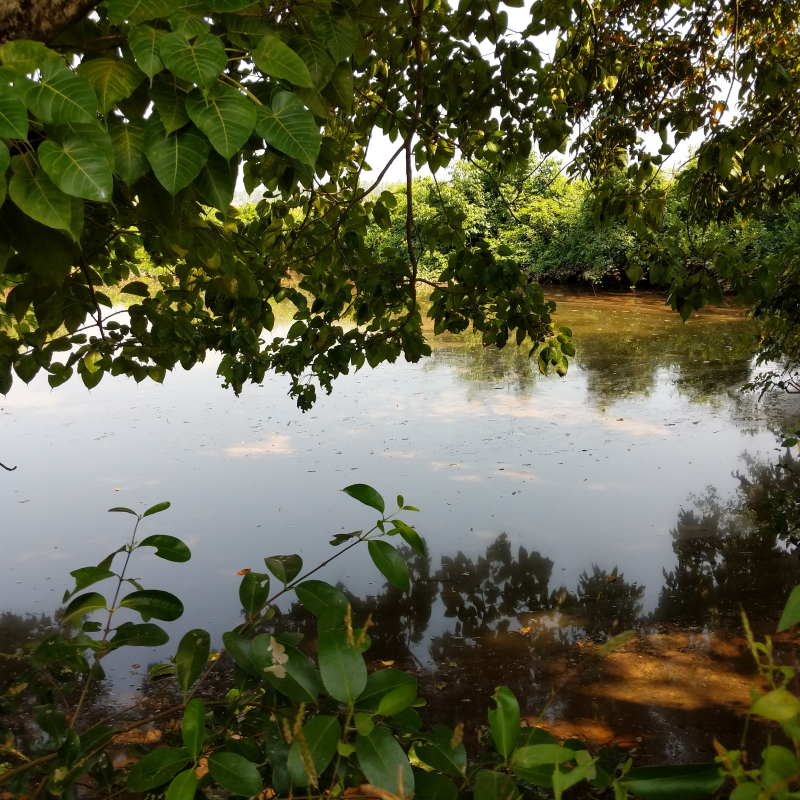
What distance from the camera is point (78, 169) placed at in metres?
0.81

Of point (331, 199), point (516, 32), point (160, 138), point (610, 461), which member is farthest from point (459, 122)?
point (610, 461)

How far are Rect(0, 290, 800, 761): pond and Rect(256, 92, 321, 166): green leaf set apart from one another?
2458mm

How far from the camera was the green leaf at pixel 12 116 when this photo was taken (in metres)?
0.78

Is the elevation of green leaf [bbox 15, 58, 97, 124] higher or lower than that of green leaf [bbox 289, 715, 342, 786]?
higher

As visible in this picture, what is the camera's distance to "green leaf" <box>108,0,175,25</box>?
94 centimetres

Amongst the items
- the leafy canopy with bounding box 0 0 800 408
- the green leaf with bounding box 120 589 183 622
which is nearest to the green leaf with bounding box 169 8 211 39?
the leafy canopy with bounding box 0 0 800 408

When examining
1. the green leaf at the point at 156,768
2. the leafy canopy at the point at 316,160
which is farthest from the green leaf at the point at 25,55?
the green leaf at the point at 156,768

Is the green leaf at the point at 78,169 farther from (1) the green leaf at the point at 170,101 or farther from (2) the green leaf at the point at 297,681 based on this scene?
(2) the green leaf at the point at 297,681

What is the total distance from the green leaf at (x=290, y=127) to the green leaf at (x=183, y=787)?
0.72 meters

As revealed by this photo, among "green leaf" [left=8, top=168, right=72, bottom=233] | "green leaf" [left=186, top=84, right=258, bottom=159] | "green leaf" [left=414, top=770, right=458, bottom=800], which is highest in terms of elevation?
"green leaf" [left=186, top=84, right=258, bottom=159]

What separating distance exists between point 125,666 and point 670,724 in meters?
2.41

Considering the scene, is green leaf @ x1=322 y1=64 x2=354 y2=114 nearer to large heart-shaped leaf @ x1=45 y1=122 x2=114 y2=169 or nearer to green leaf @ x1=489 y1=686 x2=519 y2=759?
large heart-shaped leaf @ x1=45 y1=122 x2=114 y2=169

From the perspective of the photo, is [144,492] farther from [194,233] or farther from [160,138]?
[160,138]

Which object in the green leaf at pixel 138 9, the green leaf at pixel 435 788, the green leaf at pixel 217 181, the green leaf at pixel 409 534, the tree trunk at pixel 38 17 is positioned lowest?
the green leaf at pixel 435 788
